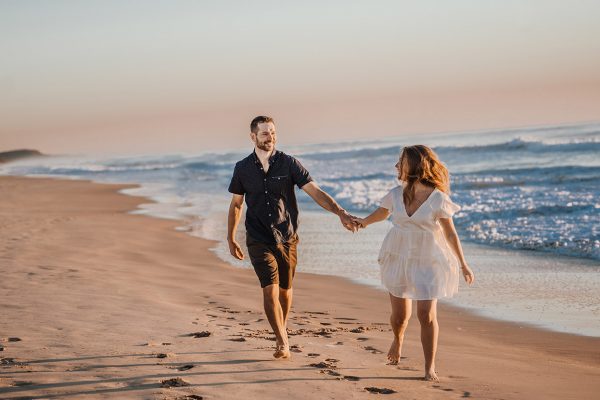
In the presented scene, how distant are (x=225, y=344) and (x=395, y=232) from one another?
167 centimetres

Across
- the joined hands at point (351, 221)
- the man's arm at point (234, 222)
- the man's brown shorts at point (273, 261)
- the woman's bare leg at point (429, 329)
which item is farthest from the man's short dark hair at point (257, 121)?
the woman's bare leg at point (429, 329)

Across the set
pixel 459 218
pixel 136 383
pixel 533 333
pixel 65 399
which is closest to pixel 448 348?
pixel 533 333

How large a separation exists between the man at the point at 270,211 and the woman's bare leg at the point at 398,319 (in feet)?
2.56

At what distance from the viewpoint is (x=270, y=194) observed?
17.6ft

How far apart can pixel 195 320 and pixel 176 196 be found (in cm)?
1957

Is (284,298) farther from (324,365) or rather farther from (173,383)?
(173,383)

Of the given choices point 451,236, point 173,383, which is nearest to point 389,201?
point 451,236

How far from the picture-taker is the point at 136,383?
14.9ft

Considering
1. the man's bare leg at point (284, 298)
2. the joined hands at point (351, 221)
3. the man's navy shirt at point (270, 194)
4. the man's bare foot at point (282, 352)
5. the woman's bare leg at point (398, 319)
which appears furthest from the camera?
the joined hands at point (351, 221)

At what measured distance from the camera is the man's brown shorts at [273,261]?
5277 millimetres

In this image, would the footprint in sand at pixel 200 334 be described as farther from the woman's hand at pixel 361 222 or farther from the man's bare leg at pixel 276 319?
the woman's hand at pixel 361 222

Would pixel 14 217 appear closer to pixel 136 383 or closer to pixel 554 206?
pixel 554 206

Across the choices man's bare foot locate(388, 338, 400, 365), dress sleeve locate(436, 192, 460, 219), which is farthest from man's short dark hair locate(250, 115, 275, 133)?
man's bare foot locate(388, 338, 400, 365)

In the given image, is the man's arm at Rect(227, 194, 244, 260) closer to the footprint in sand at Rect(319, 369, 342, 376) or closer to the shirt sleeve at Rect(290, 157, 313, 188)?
the shirt sleeve at Rect(290, 157, 313, 188)
